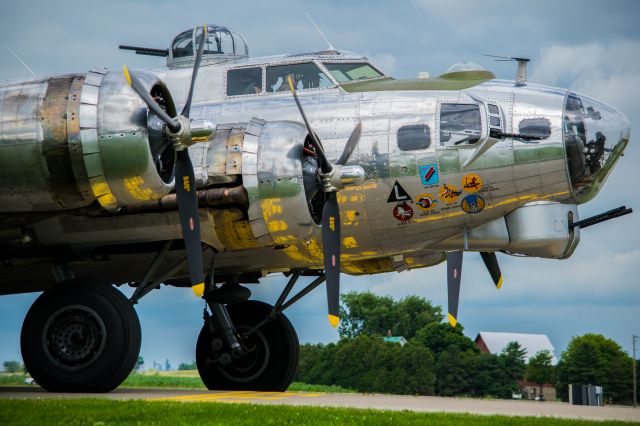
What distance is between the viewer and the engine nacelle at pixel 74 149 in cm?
1484

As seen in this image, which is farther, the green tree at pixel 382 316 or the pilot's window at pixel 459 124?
the green tree at pixel 382 316

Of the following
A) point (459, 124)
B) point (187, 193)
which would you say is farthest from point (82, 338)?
point (459, 124)

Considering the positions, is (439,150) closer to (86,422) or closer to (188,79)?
(188,79)

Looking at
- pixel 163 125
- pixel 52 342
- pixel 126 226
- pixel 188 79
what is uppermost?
pixel 188 79

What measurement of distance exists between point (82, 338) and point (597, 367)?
3055 centimetres

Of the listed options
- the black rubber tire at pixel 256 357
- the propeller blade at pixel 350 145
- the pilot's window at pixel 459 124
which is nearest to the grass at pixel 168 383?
the black rubber tire at pixel 256 357

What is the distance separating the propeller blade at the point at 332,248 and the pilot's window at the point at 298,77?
2920 millimetres

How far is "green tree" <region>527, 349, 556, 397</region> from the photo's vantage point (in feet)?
148

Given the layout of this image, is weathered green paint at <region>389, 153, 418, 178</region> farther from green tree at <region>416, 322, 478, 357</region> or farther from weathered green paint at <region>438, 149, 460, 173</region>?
green tree at <region>416, 322, 478, 357</region>

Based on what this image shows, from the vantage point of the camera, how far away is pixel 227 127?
1706cm

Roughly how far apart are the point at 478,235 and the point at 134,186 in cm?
626

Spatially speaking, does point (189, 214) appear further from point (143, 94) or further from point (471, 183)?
point (471, 183)

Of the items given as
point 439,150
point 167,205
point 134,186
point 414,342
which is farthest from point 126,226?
point 414,342

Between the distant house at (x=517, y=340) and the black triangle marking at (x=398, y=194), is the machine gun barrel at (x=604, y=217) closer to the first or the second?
the black triangle marking at (x=398, y=194)
